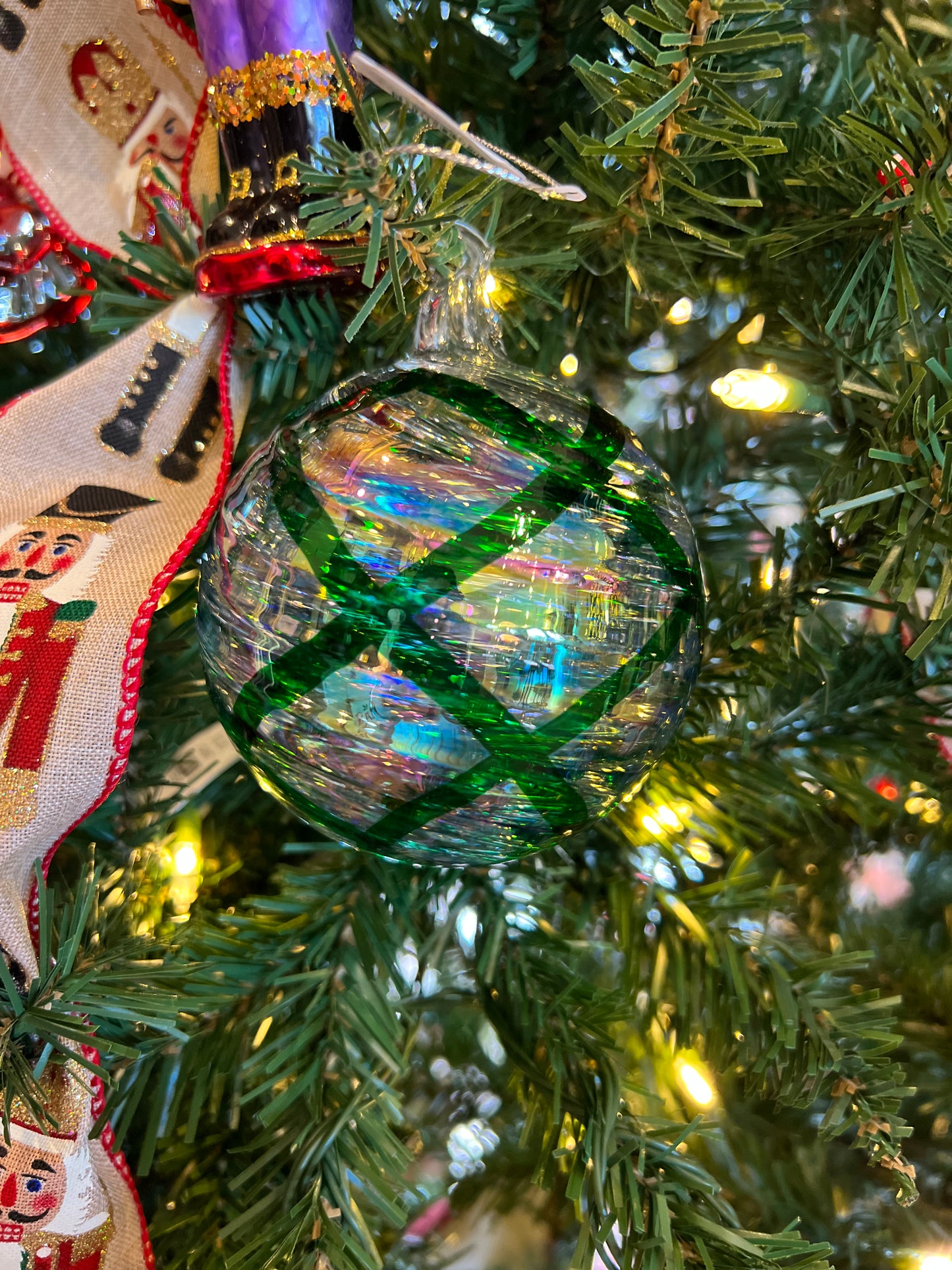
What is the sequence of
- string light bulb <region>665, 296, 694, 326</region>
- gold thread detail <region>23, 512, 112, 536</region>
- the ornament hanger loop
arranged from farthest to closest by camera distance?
string light bulb <region>665, 296, 694, 326</region>, gold thread detail <region>23, 512, 112, 536</region>, the ornament hanger loop

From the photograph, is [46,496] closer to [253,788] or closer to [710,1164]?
[253,788]

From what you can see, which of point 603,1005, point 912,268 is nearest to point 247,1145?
point 603,1005

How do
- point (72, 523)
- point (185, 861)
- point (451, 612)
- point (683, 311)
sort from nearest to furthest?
point (451, 612)
point (72, 523)
point (185, 861)
point (683, 311)

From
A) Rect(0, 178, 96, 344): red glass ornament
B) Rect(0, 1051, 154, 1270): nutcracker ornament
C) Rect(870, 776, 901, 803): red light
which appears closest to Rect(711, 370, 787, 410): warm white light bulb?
Rect(870, 776, 901, 803): red light

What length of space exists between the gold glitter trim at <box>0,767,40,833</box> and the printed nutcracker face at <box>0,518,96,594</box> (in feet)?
0.23

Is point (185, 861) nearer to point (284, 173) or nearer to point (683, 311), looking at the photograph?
point (284, 173)

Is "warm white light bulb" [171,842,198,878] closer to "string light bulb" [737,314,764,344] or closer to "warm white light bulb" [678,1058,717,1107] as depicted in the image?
"warm white light bulb" [678,1058,717,1107]

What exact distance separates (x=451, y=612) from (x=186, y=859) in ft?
0.96

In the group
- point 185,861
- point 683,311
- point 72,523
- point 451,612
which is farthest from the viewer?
point 683,311

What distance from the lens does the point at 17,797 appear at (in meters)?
0.31

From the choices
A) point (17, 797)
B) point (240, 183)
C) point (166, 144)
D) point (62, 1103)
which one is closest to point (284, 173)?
point (240, 183)

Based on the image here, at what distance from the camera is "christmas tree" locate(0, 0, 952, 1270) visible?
11.8 inches

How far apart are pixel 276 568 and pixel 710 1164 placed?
0.44 meters

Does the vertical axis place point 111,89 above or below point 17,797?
above
